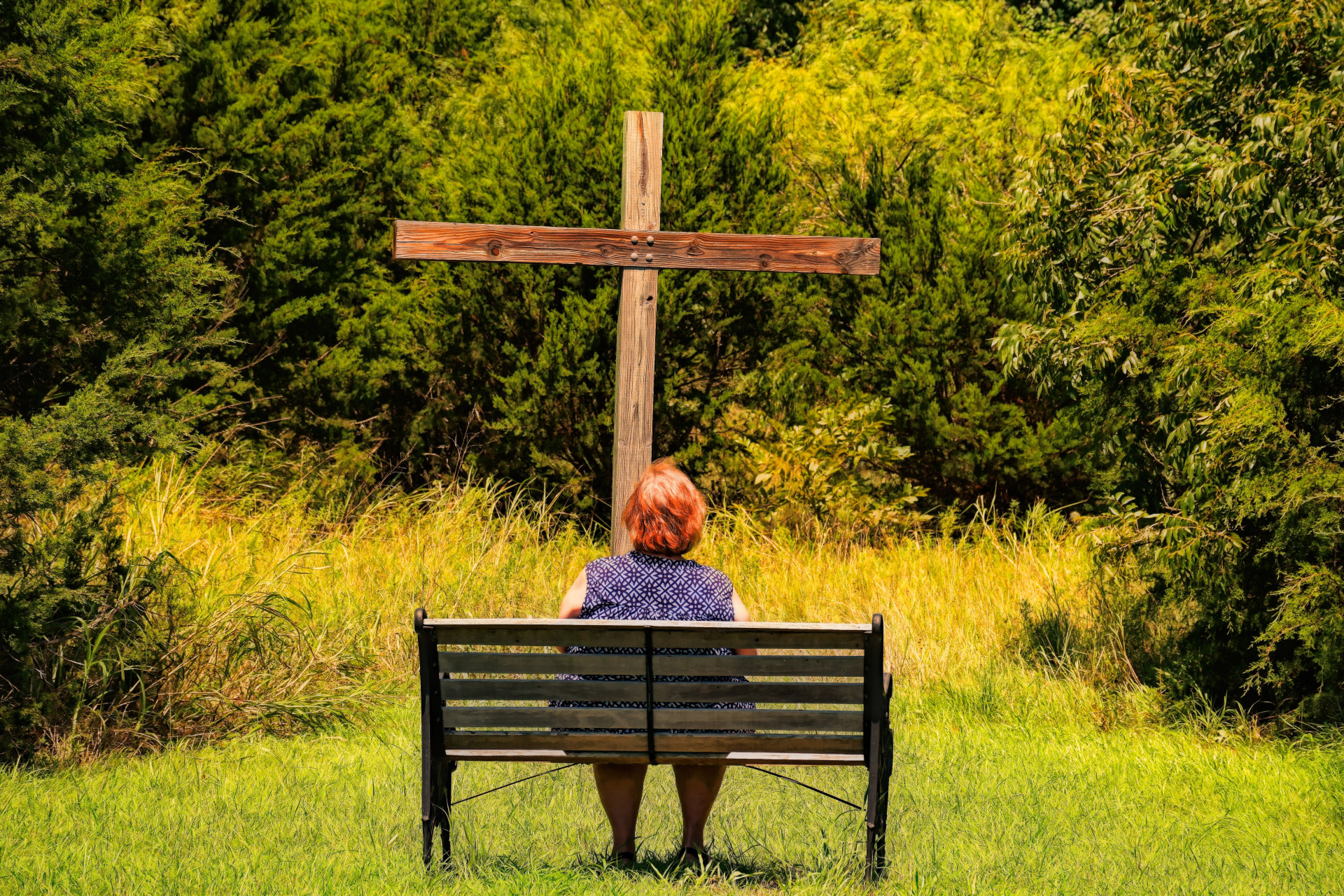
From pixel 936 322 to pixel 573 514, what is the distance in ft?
12.2

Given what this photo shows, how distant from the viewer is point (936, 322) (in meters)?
11.5

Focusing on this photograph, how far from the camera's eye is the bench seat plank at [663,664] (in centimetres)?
358

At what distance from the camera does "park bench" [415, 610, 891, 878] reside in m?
3.54

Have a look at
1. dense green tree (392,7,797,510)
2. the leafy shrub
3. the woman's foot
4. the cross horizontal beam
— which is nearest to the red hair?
the woman's foot

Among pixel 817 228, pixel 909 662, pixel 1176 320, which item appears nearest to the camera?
pixel 1176 320

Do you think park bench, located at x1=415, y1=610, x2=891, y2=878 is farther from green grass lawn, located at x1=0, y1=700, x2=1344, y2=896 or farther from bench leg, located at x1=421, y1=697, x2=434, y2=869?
green grass lawn, located at x1=0, y1=700, x2=1344, y2=896

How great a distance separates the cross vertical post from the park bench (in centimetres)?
258

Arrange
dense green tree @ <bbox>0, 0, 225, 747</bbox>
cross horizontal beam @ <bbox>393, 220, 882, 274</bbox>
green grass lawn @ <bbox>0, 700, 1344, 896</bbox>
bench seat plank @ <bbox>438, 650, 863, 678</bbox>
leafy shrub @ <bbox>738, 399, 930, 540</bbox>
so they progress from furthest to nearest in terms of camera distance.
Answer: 1. leafy shrub @ <bbox>738, 399, 930, 540</bbox>
2. cross horizontal beam @ <bbox>393, 220, 882, 274</bbox>
3. dense green tree @ <bbox>0, 0, 225, 747</bbox>
4. green grass lawn @ <bbox>0, 700, 1344, 896</bbox>
5. bench seat plank @ <bbox>438, 650, 863, 678</bbox>

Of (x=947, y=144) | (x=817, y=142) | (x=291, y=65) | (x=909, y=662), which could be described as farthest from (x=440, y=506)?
(x=947, y=144)

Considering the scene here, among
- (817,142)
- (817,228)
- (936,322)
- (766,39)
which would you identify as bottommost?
(936,322)

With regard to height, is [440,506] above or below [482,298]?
below

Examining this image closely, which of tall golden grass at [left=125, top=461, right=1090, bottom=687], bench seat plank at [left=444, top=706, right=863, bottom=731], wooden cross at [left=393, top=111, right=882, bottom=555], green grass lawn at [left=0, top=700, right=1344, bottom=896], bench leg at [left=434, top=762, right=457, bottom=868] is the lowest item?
tall golden grass at [left=125, top=461, right=1090, bottom=687]

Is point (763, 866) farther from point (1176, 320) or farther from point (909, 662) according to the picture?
point (1176, 320)

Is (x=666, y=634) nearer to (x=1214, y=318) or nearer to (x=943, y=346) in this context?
(x=1214, y=318)
